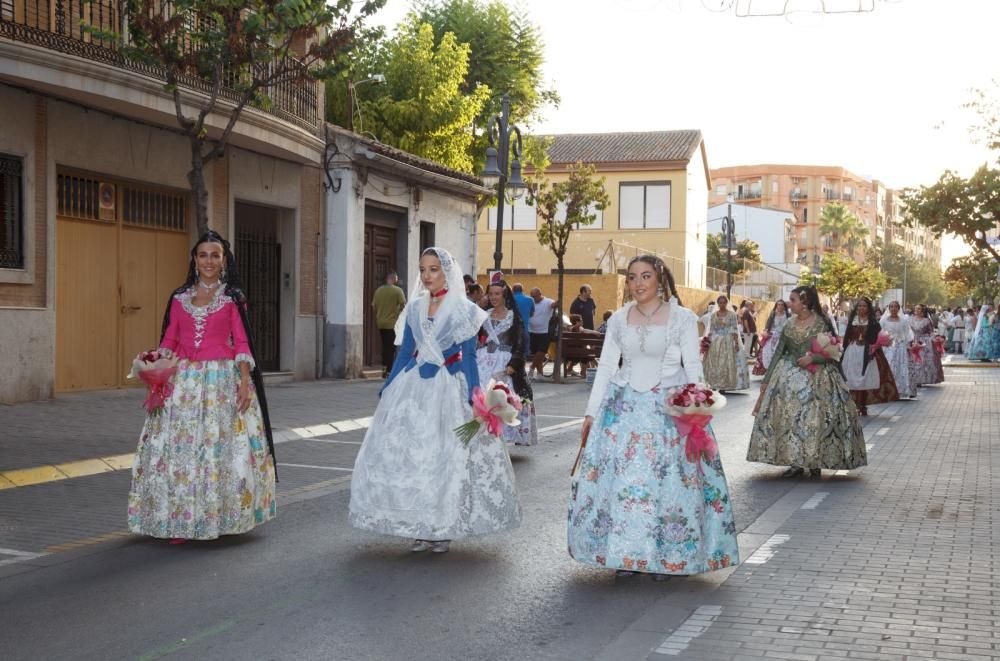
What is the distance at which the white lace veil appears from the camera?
7.44 meters

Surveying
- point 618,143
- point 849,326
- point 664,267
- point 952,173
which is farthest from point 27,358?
point 618,143

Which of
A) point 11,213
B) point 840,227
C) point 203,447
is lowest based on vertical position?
point 203,447

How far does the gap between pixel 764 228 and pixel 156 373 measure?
289 ft

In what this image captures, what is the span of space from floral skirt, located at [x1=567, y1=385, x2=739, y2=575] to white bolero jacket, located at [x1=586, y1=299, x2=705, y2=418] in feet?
0.33

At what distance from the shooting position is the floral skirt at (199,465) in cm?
709

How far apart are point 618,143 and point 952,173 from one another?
80.7ft

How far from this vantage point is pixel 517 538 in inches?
Result: 297

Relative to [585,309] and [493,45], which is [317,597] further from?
[493,45]

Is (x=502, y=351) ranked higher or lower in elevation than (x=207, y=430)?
higher

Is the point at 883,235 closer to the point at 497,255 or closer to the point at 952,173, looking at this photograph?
the point at 952,173

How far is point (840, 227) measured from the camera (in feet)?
364

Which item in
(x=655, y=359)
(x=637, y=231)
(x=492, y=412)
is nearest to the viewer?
(x=655, y=359)

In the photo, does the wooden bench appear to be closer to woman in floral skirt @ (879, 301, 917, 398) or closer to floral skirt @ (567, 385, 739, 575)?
woman in floral skirt @ (879, 301, 917, 398)

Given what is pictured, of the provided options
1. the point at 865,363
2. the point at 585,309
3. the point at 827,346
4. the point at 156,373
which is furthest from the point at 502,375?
the point at 585,309
